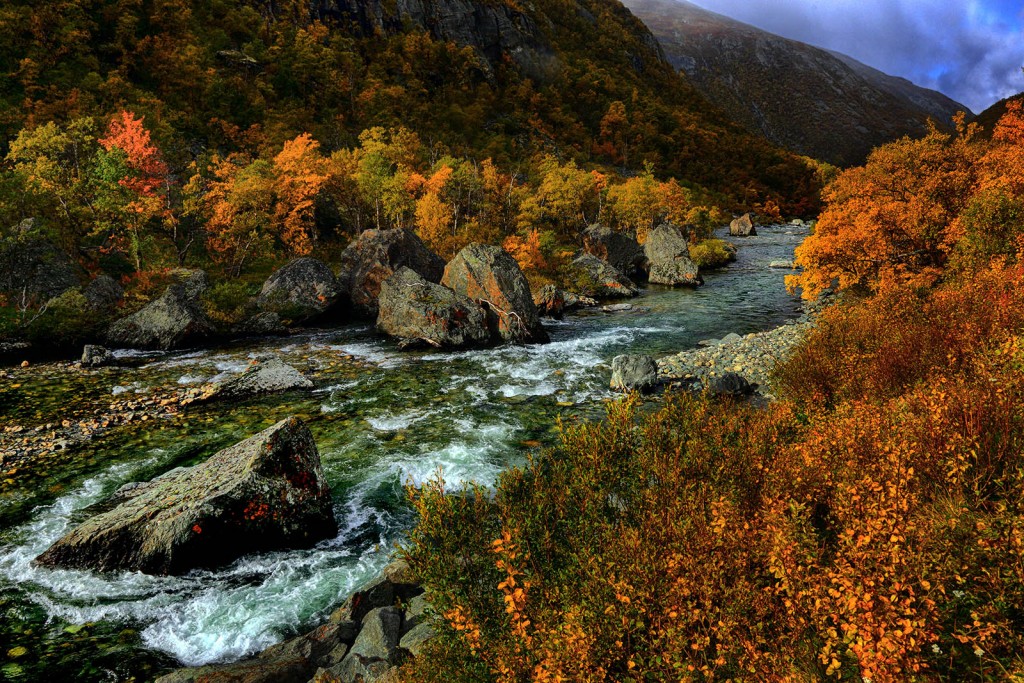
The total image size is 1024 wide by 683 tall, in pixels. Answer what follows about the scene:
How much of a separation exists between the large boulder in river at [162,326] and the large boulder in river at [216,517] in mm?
19161

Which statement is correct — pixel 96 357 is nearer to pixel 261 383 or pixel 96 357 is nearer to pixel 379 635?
pixel 261 383

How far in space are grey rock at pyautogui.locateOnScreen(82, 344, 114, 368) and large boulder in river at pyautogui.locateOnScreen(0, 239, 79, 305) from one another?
6.33 m

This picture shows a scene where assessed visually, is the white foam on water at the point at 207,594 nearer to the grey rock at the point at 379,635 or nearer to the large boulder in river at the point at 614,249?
the grey rock at the point at 379,635

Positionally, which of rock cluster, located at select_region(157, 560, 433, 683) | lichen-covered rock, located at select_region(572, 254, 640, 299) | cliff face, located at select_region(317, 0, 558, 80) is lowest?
rock cluster, located at select_region(157, 560, 433, 683)

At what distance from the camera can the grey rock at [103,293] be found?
2751cm

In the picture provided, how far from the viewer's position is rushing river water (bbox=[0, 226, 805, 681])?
763cm

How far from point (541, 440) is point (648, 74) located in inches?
8945

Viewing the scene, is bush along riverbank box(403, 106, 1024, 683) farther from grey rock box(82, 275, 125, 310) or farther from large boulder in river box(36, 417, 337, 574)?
grey rock box(82, 275, 125, 310)

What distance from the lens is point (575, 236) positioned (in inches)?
2448

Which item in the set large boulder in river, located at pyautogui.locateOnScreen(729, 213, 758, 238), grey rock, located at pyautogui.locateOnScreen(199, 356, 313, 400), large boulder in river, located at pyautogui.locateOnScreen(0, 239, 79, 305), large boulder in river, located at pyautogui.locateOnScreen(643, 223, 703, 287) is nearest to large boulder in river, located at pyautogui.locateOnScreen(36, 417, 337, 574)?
grey rock, located at pyautogui.locateOnScreen(199, 356, 313, 400)

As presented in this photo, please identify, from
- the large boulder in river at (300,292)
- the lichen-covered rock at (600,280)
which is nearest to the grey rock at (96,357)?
the large boulder in river at (300,292)

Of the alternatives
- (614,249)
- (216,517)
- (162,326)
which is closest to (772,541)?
(216,517)

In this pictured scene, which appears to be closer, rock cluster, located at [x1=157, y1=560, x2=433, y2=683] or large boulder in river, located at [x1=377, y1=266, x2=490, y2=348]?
rock cluster, located at [x1=157, y1=560, x2=433, y2=683]

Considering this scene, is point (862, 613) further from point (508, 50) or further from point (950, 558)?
point (508, 50)
